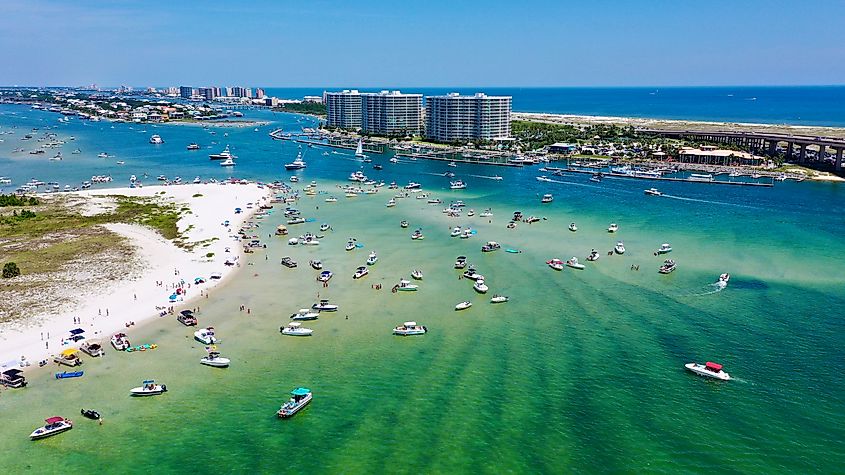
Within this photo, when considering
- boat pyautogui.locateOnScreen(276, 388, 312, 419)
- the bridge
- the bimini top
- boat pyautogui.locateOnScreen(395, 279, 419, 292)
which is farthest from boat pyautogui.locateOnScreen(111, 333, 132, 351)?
the bridge

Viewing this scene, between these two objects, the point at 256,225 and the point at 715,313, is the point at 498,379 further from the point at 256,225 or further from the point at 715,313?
the point at 256,225

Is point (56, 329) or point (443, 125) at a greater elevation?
point (443, 125)

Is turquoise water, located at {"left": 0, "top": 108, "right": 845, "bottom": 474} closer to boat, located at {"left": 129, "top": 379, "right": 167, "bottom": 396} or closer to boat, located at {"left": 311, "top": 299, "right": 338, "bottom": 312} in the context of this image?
boat, located at {"left": 129, "top": 379, "right": 167, "bottom": 396}

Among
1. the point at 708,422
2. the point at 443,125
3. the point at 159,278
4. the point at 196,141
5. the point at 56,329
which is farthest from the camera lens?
the point at 196,141

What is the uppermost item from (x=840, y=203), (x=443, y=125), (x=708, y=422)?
(x=443, y=125)

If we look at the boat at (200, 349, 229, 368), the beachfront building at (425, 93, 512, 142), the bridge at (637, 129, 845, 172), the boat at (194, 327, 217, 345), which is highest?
the beachfront building at (425, 93, 512, 142)

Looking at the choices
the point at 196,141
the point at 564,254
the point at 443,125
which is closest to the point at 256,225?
the point at 564,254
